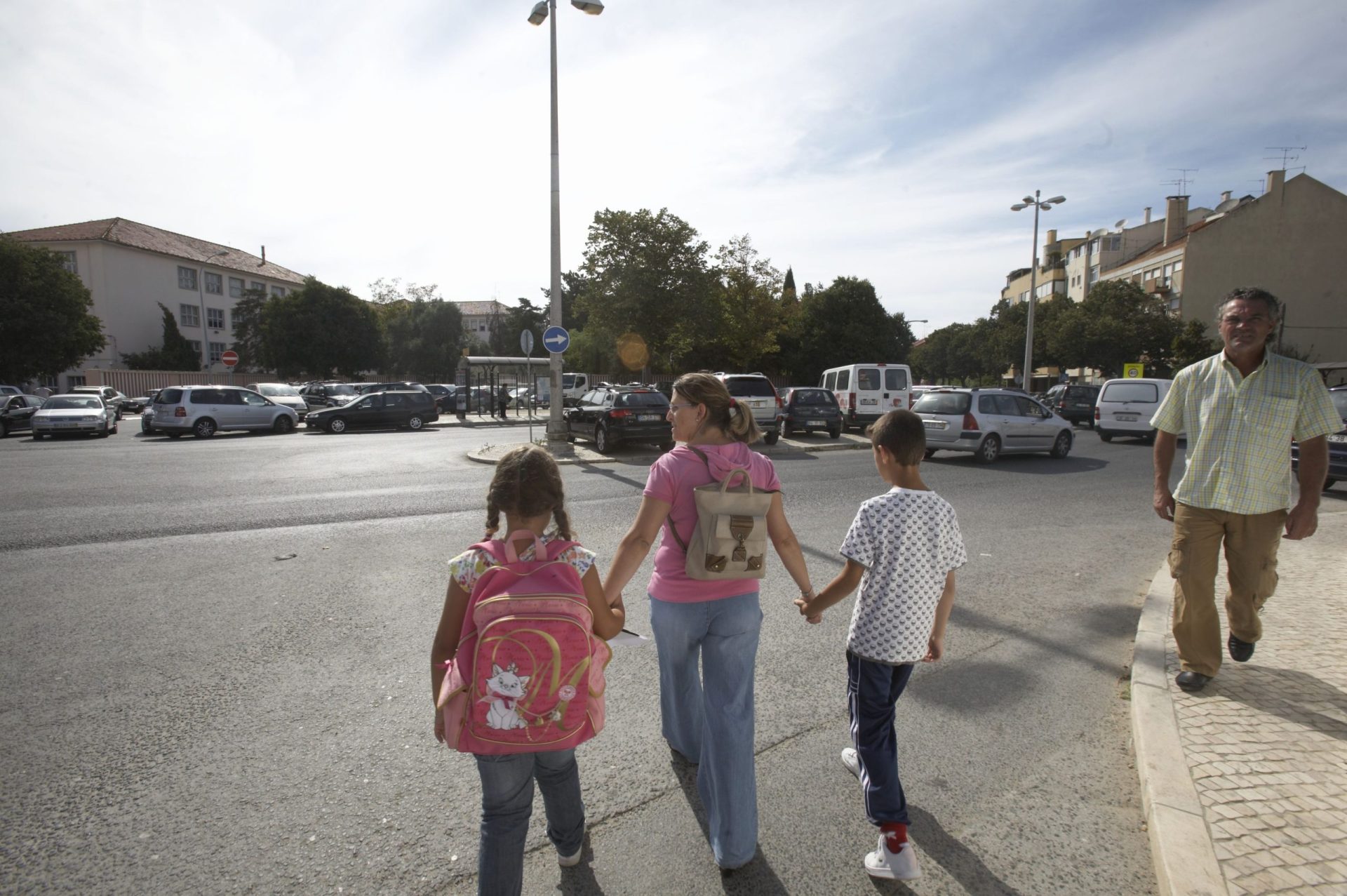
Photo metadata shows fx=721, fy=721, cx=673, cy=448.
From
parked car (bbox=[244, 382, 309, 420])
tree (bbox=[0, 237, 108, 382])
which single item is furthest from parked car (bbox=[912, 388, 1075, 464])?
tree (bbox=[0, 237, 108, 382])

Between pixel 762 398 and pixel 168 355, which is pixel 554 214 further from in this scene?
pixel 168 355

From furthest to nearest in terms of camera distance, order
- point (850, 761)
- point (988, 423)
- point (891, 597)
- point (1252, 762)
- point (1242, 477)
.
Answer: point (988, 423), point (1242, 477), point (850, 761), point (1252, 762), point (891, 597)

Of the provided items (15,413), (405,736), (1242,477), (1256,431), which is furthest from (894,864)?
(15,413)

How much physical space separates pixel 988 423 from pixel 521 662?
14.8 m

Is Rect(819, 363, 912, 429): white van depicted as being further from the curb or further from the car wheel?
the curb

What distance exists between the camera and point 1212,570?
363 cm

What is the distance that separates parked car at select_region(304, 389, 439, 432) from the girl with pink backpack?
2303 centimetres

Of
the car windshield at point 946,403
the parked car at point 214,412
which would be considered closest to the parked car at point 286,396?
the parked car at point 214,412

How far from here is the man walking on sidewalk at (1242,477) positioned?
3.53m

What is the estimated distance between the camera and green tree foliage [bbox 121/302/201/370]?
4959 centimetres

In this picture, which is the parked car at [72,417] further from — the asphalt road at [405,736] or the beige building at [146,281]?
the beige building at [146,281]

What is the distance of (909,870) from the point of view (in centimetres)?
239

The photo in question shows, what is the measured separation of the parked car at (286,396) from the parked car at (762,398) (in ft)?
55.4

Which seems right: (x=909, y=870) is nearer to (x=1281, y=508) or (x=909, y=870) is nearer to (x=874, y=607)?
(x=874, y=607)
